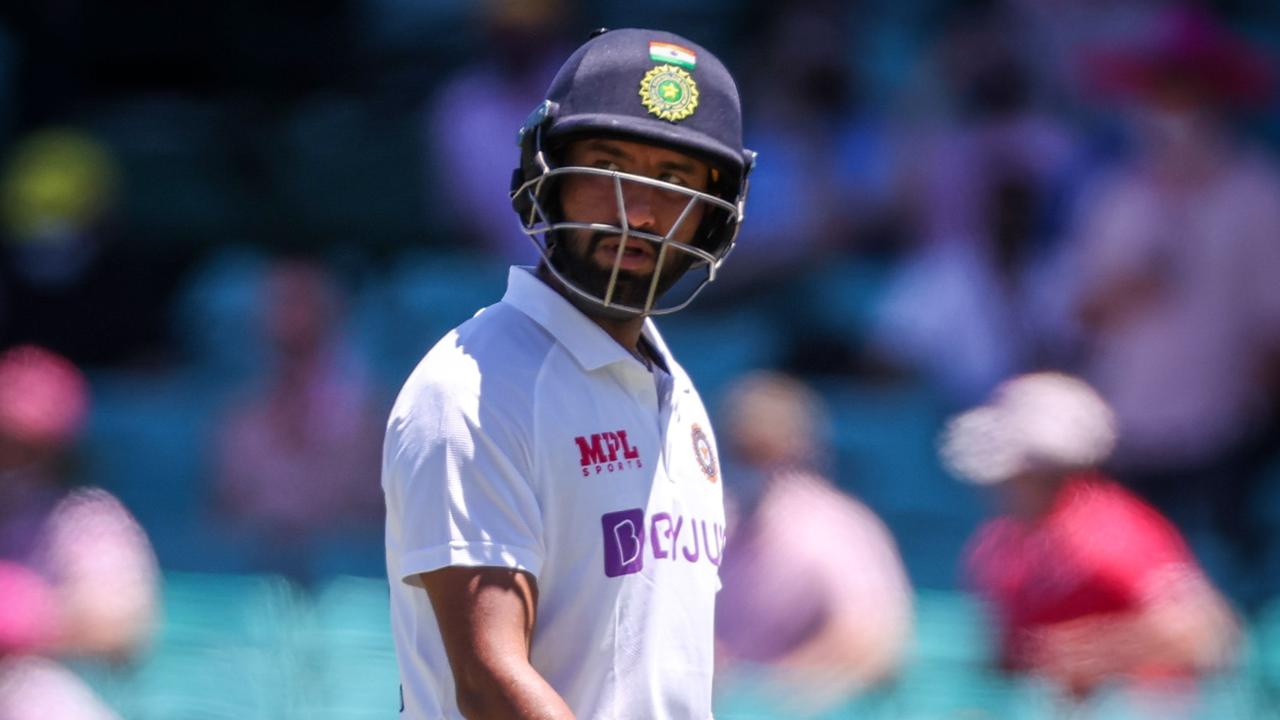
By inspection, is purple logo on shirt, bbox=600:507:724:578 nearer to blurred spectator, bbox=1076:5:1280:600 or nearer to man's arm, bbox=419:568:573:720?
man's arm, bbox=419:568:573:720

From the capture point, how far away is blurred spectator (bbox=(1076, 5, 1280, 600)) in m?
6.78

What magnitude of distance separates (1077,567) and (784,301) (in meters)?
2.72

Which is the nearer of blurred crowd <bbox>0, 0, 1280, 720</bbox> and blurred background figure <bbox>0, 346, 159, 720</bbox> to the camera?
blurred background figure <bbox>0, 346, 159, 720</bbox>

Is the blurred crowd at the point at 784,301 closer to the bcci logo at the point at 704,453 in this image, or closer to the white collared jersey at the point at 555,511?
the bcci logo at the point at 704,453

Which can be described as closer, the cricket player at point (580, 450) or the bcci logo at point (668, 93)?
the cricket player at point (580, 450)

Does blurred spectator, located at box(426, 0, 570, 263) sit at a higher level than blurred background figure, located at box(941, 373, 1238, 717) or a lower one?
higher

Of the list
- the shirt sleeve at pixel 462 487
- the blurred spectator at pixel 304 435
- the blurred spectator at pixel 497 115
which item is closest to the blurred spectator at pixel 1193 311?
the blurred spectator at pixel 497 115

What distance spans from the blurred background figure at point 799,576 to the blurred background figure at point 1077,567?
1.07ft

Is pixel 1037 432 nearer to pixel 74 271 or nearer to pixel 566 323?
pixel 566 323

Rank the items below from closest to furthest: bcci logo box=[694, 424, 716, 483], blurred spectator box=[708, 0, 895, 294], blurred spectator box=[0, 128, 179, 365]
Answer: bcci logo box=[694, 424, 716, 483], blurred spectator box=[708, 0, 895, 294], blurred spectator box=[0, 128, 179, 365]

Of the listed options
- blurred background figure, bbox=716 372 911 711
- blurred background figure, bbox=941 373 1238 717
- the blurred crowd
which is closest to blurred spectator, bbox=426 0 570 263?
the blurred crowd

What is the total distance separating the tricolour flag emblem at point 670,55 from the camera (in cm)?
266

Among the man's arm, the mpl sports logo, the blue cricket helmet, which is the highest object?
the blue cricket helmet

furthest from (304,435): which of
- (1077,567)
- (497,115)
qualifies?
(1077,567)
